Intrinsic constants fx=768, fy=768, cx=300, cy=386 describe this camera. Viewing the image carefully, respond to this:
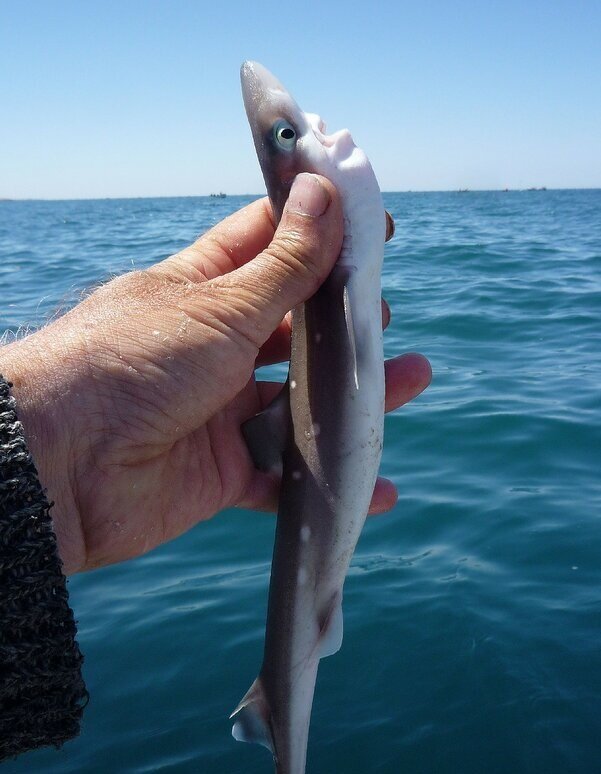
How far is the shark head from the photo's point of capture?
3.38m

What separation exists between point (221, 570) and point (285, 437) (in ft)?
8.88

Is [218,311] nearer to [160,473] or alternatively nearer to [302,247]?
[302,247]

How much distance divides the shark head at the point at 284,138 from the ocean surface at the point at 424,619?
1266 mm

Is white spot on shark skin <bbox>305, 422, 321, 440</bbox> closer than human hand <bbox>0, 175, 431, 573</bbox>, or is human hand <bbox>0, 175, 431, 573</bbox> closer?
human hand <bbox>0, 175, 431, 573</bbox>

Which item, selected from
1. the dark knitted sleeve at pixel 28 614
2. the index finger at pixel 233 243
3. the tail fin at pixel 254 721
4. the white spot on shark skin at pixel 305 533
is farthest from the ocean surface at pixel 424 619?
the dark knitted sleeve at pixel 28 614

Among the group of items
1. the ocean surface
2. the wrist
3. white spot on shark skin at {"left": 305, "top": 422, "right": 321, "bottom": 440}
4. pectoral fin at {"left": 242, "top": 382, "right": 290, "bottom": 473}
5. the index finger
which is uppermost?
the index finger

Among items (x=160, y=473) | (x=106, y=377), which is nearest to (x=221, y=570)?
(x=160, y=473)

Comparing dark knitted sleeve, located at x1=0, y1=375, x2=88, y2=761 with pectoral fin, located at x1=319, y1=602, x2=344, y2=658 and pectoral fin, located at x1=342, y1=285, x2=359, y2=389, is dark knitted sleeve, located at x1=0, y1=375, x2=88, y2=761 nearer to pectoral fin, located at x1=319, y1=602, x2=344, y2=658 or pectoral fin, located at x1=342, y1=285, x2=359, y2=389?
pectoral fin, located at x1=319, y1=602, x2=344, y2=658

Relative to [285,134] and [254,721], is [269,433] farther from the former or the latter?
[285,134]

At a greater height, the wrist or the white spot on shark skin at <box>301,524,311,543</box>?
the wrist

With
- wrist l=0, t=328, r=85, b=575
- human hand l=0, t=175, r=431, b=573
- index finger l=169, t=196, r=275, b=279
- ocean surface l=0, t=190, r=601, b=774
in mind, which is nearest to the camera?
wrist l=0, t=328, r=85, b=575

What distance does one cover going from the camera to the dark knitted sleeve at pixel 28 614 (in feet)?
7.74

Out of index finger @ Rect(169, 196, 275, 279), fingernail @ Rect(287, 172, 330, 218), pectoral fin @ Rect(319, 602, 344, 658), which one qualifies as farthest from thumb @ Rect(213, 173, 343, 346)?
pectoral fin @ Rect(319, 602, 344, 658)

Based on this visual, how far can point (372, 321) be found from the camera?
3.29 metres
